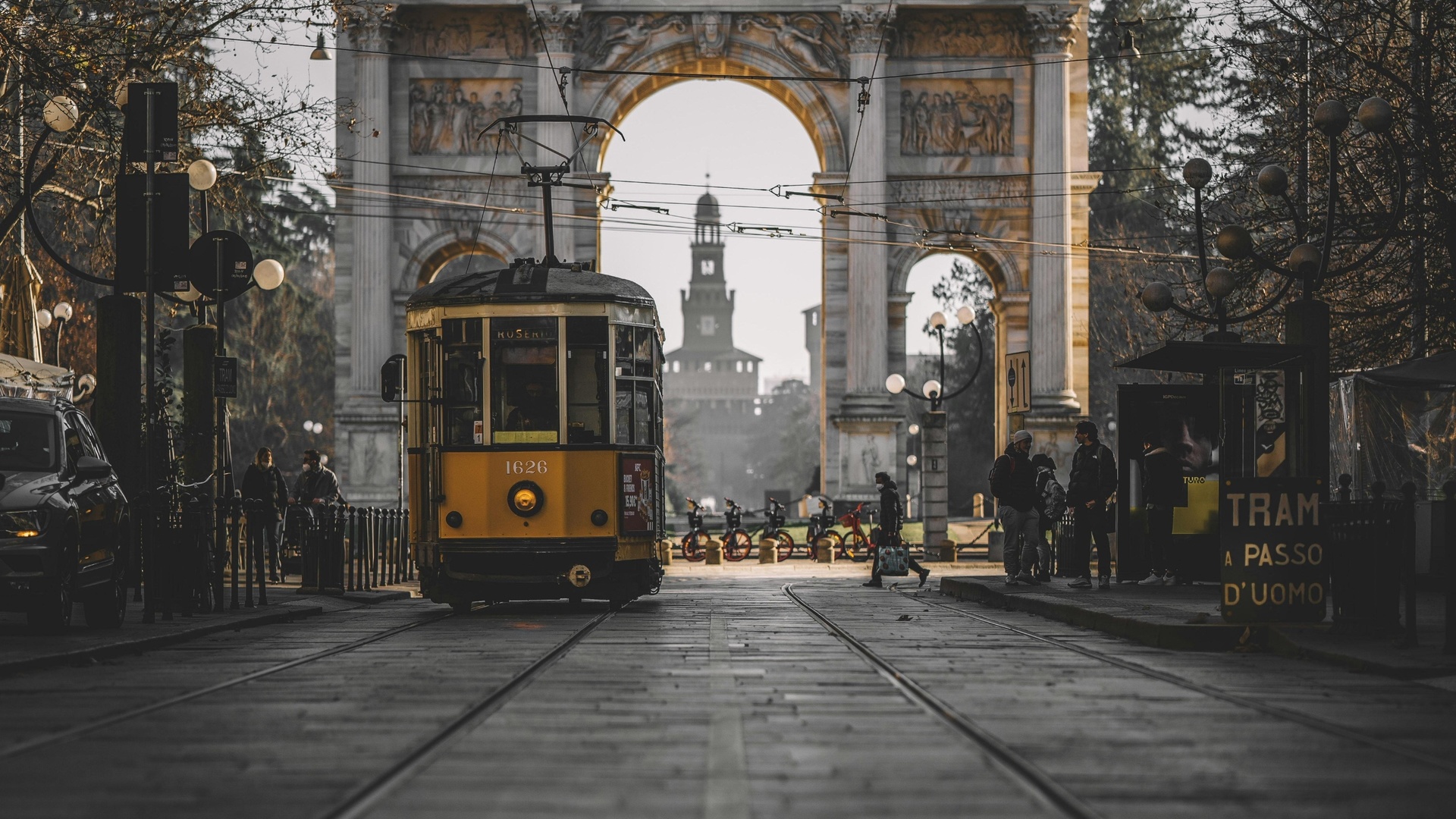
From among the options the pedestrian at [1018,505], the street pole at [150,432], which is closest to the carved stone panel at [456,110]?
the pedestrian at [1018,505]

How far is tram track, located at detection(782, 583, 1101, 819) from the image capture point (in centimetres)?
673

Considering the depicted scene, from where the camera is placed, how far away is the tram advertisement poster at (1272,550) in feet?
46.5

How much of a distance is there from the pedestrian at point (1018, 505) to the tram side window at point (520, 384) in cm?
528

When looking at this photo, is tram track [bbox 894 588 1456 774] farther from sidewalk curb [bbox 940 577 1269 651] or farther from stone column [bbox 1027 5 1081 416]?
stone column [bbox 1027 5 1081 416]

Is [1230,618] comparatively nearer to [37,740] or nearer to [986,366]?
[37,740]

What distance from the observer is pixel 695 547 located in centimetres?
4028

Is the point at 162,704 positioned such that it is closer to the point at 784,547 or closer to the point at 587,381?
the point at 587,381

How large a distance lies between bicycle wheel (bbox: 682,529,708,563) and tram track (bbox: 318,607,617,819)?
88.3 ft

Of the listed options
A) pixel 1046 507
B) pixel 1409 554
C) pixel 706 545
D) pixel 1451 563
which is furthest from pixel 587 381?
pixel 706 545

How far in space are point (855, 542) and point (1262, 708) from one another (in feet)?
98.3

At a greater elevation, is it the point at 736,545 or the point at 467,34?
the point at 467,34

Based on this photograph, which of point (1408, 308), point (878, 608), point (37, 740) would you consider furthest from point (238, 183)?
point (37, 740)

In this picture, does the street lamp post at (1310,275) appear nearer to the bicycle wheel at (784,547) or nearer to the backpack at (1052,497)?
the backpack at (1052,497)

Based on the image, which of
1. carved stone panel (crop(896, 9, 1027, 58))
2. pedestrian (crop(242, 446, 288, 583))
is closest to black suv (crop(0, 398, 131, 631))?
pedestrian (crop(242, 446, 288, 583))
